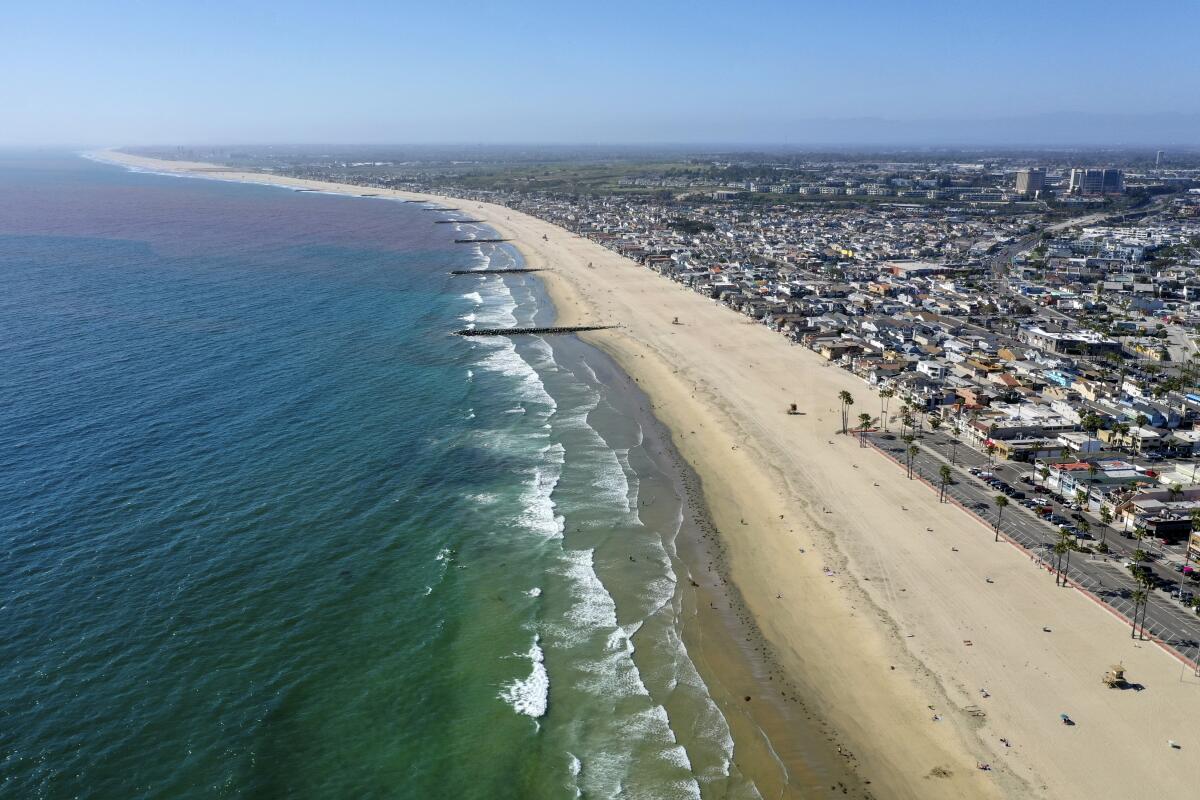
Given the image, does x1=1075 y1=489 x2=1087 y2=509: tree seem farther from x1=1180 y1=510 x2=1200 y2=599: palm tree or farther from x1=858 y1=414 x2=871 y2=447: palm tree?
x1=858 y1=414 x2=871 y2=447: palm tree

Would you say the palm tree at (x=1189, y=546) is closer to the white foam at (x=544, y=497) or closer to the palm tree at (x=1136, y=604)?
the palm tree at (x=1136, y=604)

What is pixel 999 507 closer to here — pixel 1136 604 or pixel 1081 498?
pixel 1081 498

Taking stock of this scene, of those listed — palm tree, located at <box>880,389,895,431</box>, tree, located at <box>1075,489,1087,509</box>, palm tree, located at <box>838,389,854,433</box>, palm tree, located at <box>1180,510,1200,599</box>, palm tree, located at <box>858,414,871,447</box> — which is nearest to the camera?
palm tree, located at <box>1180,510,1200,599</box>

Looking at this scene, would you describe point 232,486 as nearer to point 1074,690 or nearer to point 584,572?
point 584,572

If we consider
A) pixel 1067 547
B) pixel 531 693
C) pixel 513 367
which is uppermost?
pixel 513 367

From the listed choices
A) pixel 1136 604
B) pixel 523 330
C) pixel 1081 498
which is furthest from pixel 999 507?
pixel 523 330

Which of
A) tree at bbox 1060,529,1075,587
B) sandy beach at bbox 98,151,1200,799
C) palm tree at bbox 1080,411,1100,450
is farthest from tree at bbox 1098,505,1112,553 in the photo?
palm tree at bbox 1080,411,1100,450
